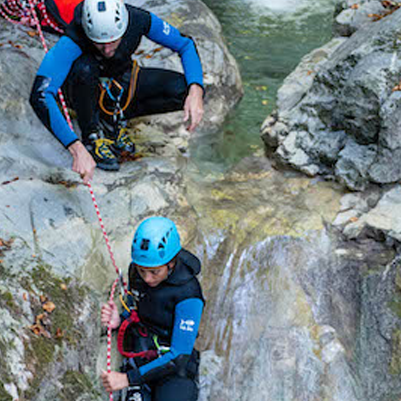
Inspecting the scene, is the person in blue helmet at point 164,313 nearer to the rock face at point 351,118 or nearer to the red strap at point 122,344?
the red strap at point 122,344

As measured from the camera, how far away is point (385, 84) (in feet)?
15.0

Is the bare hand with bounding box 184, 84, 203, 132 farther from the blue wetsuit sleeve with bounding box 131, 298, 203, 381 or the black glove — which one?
the black glove

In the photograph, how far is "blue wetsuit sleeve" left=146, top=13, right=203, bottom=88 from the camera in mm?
4441

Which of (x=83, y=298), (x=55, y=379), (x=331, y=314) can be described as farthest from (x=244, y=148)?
(x=55, y=379)

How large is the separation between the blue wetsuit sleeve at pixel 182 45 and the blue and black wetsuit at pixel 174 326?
1.78m

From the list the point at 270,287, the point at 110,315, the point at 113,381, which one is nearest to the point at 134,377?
the point at 113,381

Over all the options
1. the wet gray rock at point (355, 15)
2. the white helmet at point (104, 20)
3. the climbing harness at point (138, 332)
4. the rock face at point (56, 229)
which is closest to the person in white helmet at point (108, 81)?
the white helmet at point (104, 20)

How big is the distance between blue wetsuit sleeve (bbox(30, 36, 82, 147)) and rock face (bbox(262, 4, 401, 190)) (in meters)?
2.31

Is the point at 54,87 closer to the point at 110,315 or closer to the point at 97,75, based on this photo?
the point at 97,75

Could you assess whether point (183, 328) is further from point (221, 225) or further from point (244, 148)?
point (244, 148)

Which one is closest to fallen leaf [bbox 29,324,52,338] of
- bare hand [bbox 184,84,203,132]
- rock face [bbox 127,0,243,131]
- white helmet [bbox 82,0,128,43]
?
bare hand [bbox 184,84,203,132]

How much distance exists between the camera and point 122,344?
11.6 feet

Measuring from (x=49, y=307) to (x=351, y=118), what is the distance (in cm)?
315

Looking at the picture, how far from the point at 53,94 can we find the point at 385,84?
2.80 meters
